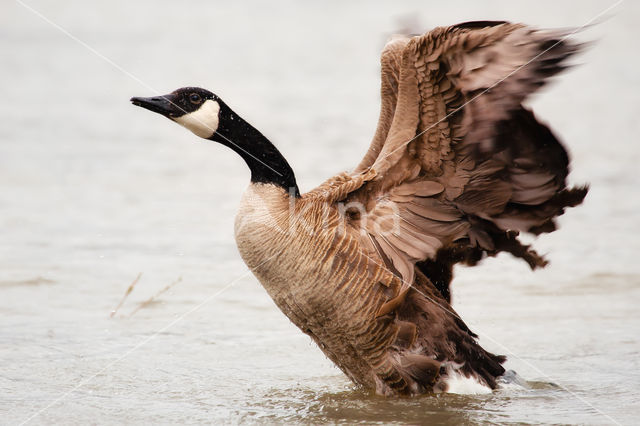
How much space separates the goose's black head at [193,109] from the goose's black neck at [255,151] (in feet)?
0.16

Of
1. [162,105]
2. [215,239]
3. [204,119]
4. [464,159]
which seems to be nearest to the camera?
[464,159]

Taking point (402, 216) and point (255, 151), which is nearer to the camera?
point (402, 216)

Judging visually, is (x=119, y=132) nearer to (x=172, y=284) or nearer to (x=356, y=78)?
(x=356, y=78)

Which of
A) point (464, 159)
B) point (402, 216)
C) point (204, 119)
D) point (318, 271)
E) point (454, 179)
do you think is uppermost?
point (464, 159)

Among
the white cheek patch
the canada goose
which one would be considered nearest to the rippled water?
the canada goose

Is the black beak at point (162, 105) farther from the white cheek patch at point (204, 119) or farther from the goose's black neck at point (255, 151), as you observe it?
the goose's black neck at point (255, 151)

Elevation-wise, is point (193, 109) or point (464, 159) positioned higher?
point (464, 159)

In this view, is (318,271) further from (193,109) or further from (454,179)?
(193,109)

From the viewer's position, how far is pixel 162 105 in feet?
19.8

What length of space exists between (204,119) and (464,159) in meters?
1.75

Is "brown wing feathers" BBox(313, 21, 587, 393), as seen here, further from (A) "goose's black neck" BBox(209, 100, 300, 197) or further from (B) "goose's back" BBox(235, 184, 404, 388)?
(A) "goose's black neck" BBox(209, 100, 300, 197)

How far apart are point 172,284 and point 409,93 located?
12.6ft

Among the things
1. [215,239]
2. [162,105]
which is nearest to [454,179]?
[162,105]

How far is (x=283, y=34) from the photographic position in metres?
19.0
